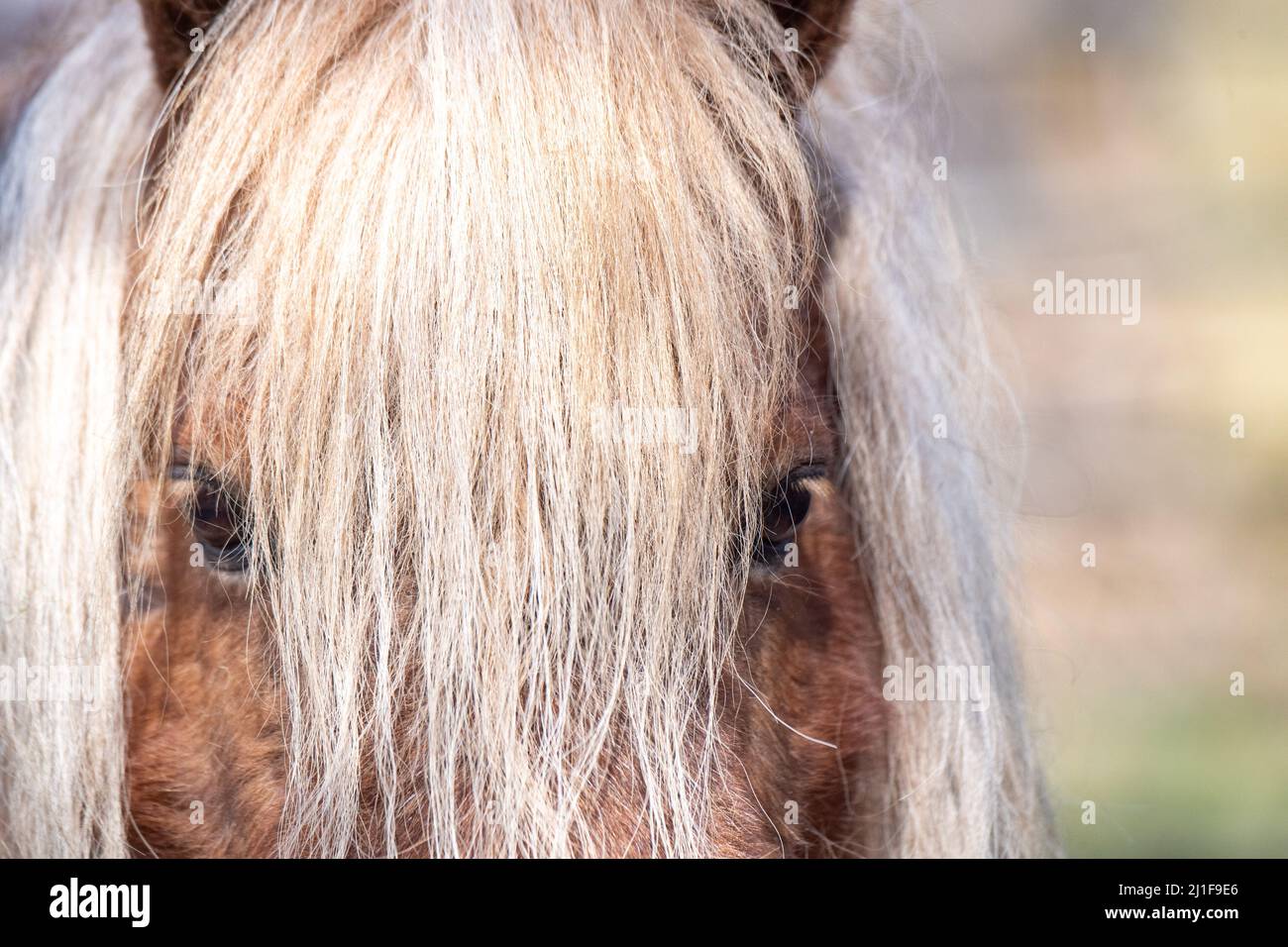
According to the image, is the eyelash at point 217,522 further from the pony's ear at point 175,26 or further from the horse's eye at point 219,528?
the pony's ear at point 175,26

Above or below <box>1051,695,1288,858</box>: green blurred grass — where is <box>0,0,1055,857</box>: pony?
above

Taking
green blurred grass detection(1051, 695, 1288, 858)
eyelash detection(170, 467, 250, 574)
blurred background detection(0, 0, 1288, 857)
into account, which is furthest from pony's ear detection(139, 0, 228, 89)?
green blurred grass detection(1051, 695, 1288, 858)

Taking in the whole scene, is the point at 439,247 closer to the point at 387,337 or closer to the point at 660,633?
the point at 387,337

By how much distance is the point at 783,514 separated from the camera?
1.65 feet

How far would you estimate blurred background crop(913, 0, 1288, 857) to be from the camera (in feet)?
2.92

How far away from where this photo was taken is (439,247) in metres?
0.42

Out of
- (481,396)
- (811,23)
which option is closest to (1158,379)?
(811,23)

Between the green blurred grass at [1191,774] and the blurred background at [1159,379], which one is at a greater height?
the blurred background at [1159,379]

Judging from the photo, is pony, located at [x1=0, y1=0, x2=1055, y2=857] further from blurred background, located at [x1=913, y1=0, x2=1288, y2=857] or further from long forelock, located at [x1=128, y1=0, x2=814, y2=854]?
blurred background, located at [x1=913, y1=0, x2=1288, y2=857]

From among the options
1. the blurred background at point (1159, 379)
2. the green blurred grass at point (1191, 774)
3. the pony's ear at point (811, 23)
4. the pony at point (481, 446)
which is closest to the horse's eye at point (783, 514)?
the pony at point (481, 446)

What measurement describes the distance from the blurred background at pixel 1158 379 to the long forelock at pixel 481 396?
0.45 meters

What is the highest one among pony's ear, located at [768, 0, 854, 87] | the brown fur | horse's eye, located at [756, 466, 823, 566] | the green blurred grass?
pony's ear, located at [768, 0, 854, 87]

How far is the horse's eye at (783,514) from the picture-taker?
49 cm
